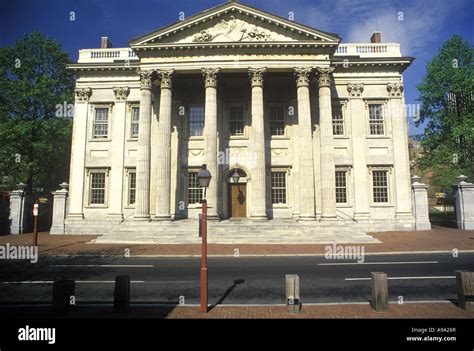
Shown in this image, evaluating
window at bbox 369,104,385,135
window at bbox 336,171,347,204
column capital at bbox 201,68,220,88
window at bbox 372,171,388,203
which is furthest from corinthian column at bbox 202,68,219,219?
window at bbox 369,104,385,135

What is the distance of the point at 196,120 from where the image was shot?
2833cm

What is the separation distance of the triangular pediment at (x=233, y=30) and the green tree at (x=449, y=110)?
16598 mm

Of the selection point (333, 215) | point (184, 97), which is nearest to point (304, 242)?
point (333, 215)

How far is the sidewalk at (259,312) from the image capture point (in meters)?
6.75

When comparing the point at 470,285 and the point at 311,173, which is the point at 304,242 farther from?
the point at 470,285

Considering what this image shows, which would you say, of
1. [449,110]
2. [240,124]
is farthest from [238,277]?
[449,110]

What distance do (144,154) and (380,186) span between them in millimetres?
19531

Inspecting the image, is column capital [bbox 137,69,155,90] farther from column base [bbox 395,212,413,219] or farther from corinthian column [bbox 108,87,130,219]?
column base [bbox 395,212,413,219]

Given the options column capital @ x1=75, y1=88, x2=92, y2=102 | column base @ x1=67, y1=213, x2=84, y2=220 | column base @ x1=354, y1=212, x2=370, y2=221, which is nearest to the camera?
column base @ x1=354, y1=212, x2=370, y2=221

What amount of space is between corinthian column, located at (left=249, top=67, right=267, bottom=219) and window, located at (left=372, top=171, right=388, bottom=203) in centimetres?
1021

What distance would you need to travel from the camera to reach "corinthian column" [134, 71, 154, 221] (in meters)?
24.1

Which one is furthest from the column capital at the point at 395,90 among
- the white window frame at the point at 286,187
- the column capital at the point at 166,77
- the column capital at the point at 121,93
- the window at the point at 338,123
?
the column capital at the point at 121,93

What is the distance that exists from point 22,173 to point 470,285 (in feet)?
122

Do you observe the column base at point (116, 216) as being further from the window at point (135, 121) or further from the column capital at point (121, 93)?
the column capital at point (121, 93)
